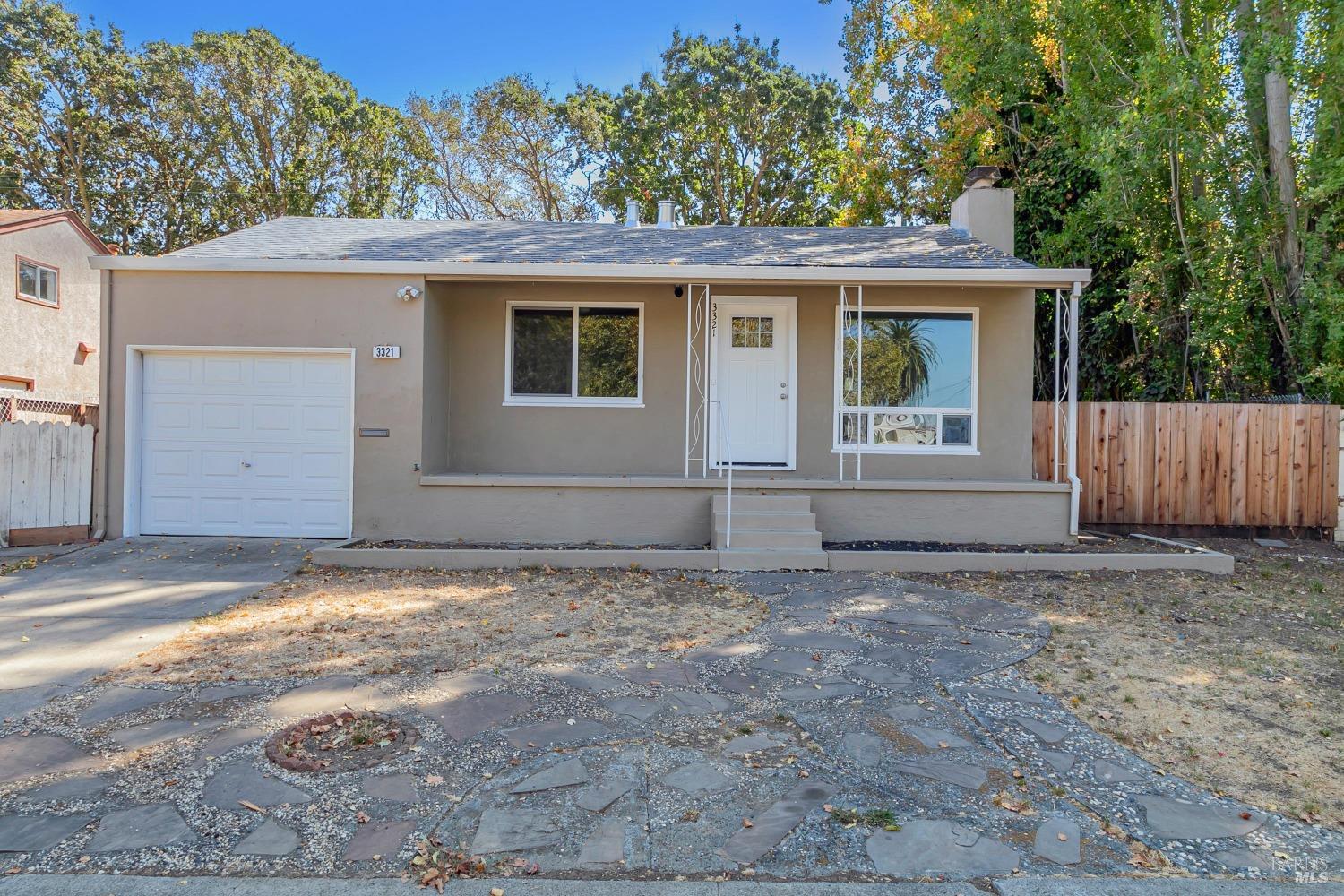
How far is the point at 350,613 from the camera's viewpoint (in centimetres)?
558

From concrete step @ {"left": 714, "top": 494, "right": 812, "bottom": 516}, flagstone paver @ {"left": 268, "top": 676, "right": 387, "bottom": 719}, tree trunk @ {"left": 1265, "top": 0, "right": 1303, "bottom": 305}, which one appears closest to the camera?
flagstone paver @ {"left": 268, "top": 676, "right": 387, "bottom": 719}

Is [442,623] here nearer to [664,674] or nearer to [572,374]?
[664,674]

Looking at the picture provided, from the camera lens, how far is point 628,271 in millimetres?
8094

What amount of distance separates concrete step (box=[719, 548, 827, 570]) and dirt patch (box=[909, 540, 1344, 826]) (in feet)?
3.26

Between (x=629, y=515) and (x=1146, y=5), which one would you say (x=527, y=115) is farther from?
(x=629, y=515)

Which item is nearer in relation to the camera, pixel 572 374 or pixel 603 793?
pixel 603 793

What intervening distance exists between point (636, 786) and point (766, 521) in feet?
15.5

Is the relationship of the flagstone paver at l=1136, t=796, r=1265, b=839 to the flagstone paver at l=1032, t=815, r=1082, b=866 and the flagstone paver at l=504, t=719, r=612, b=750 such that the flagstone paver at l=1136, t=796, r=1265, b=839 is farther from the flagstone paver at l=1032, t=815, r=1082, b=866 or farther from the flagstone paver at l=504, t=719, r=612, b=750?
the flagstone paver at l=504, t=719, r=612, b=750

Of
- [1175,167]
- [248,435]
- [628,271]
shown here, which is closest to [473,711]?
[628,271]

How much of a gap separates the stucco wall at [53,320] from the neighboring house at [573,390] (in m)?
7.37

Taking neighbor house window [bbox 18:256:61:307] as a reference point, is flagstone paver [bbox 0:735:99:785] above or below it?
below

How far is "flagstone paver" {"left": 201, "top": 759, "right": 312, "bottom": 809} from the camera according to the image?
9.69 ft

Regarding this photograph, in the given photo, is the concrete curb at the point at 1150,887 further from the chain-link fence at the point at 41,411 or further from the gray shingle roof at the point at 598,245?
the chain-link fence at the point at 41,411

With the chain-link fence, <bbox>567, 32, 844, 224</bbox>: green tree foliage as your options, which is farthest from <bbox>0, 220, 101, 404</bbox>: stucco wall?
<bbox>567, 32, 844, 224</bbox>: green tree foliage
